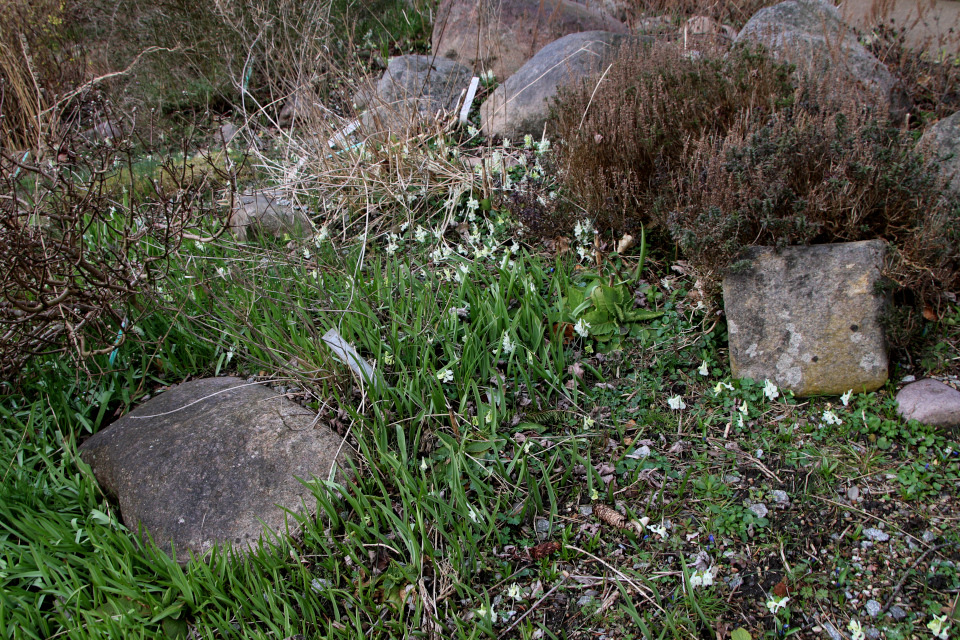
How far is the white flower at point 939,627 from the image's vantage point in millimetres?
1822

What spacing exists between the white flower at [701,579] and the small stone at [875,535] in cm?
59

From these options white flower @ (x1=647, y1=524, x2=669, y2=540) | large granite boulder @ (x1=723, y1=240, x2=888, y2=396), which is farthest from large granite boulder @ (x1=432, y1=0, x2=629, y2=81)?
white flower @ (x1=647, y1=524, x2=669, y2=540)

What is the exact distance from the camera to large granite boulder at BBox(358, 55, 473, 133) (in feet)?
14.6

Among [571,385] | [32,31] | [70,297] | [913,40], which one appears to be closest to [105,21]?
[32,31]

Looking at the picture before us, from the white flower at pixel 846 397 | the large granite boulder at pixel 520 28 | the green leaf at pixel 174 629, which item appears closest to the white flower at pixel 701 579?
the white flower at pixel 846 397

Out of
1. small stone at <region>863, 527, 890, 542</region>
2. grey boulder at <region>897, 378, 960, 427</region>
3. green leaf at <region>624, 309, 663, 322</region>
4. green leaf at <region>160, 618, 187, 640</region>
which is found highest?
green leaf at <region>624, 309, 663, 322</region>

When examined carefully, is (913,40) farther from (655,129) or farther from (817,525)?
(817,525)

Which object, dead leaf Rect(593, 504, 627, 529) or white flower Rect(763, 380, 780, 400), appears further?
white flower Rect(763, 380, 780, 400)

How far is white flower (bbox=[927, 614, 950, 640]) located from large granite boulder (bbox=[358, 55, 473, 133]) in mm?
3809

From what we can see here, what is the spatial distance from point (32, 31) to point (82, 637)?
6377 millimetres

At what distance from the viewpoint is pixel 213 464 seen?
2668mm

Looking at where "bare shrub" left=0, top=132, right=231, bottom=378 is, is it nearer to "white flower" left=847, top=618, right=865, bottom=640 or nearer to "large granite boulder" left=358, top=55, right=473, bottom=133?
"large granite boulder" left=358, top=55, right=473, bottom=133

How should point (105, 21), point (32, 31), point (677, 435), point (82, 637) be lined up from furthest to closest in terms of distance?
1. point (105, 21)
2. point (32, 31)
3. point (677, 435)
4. point (82, 637)

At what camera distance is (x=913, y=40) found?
188 inches
